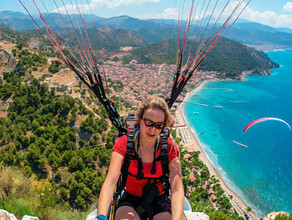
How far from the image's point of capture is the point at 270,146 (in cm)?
4309

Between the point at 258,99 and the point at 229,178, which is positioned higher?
the point at 229,178

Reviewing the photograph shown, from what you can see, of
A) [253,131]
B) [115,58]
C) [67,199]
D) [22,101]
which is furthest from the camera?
[115,58]

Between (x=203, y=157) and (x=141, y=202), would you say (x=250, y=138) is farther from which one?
(x=141, y=202)

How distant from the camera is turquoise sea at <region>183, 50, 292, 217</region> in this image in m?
30.2

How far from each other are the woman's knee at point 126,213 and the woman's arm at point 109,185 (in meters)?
0.22

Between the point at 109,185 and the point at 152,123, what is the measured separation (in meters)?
0.75

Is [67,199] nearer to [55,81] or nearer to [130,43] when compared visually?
[55,81]

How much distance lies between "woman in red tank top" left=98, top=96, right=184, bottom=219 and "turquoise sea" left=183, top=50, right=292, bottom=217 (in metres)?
29.7

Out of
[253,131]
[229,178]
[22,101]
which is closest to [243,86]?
[253,131]

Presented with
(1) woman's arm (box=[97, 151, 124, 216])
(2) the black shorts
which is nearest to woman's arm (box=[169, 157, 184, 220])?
(2) the black shorts

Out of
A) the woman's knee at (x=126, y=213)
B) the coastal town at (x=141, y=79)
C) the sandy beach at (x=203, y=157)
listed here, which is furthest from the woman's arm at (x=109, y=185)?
the coastal town at (x=141, y=79)

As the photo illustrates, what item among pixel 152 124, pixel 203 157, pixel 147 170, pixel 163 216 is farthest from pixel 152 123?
pixel 203 157

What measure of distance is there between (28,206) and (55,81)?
28.6 m

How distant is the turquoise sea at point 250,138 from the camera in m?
30.2
